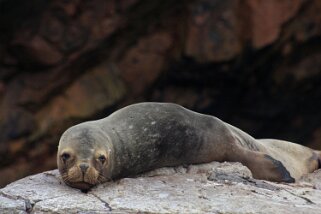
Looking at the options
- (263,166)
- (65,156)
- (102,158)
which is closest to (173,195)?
(102,158)

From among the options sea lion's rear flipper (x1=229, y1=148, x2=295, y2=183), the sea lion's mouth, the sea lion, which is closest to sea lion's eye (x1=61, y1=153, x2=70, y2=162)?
the sea lion

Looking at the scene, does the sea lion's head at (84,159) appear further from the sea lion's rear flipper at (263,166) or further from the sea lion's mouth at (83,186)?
the sea lion's rear flipper at (263,166)

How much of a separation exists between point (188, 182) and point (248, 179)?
0.49 meters

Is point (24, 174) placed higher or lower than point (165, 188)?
lower

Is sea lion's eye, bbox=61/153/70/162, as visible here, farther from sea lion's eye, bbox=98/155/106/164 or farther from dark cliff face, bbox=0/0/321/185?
dark cliff face, bbox=0/0/321/185

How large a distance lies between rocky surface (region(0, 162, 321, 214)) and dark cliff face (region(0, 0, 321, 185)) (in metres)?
5.69

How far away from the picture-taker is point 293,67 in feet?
40.8

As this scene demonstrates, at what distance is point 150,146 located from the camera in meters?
5.60

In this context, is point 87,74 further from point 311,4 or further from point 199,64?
point 311,4

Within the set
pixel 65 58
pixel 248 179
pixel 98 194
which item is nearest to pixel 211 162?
pixel 248 179

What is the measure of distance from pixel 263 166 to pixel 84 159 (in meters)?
1.57

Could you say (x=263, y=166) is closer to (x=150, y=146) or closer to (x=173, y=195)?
(x=150, y=146)

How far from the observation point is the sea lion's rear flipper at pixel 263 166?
19.1 ft

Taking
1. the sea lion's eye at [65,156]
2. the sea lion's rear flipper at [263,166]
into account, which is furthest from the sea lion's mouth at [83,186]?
the sea lion's rear flipper at [263,166]
